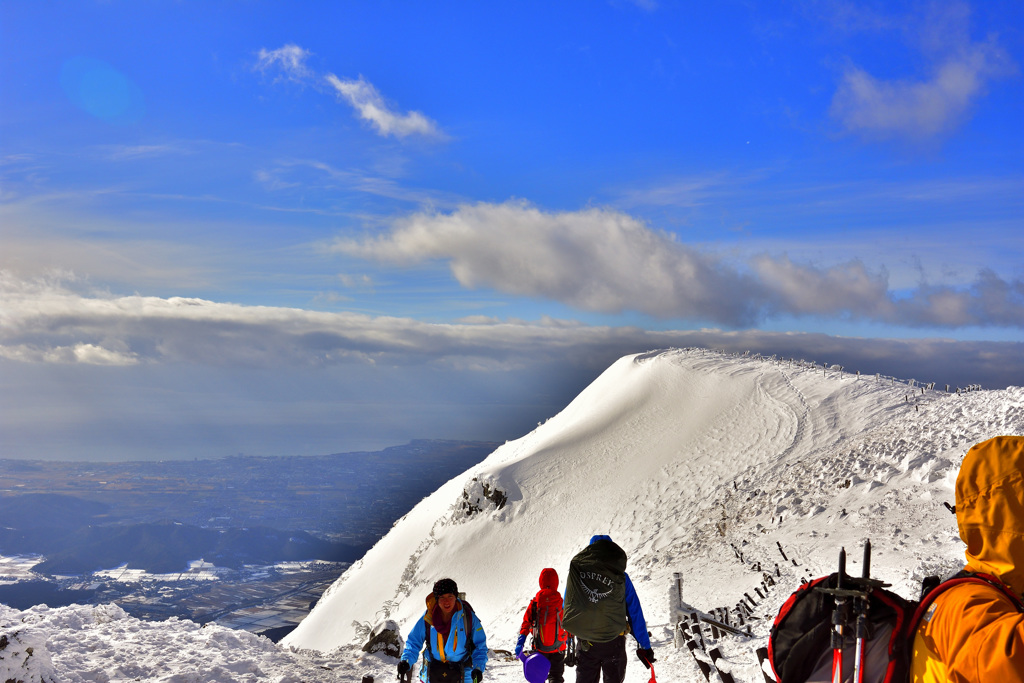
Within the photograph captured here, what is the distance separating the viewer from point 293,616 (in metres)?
68.2

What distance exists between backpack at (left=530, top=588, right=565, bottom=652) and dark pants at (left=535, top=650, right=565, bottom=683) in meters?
0.06

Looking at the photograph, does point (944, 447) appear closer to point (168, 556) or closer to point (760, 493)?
point (760, 493)

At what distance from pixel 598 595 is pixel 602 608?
0.45ft

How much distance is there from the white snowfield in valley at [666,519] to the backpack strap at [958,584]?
851 cm

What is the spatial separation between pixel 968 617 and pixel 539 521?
23868 millimetres

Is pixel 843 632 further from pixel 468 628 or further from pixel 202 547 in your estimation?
pixel 202 547

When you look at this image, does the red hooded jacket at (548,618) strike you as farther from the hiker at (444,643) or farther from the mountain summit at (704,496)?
the mountain summit at (704,496)

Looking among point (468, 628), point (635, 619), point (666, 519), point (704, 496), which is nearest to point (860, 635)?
point (635, 619)

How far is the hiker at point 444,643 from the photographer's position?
6234mm

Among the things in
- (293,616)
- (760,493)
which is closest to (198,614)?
(293,616)

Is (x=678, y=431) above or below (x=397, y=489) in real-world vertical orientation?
above

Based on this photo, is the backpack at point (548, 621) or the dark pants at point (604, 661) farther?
the backpack at point (548, 621)

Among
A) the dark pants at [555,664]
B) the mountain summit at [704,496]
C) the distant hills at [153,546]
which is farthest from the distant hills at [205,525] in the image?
the dark pants at [555,664]

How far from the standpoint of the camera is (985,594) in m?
2.11
